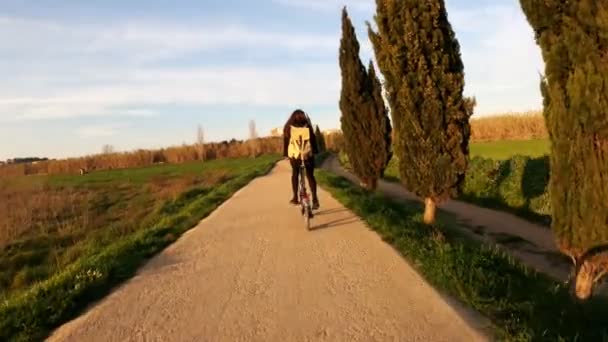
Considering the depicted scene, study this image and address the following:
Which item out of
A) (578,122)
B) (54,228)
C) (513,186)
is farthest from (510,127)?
(578,122)

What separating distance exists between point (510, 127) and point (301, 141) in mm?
48440

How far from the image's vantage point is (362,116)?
18609 mm

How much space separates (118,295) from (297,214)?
613cm

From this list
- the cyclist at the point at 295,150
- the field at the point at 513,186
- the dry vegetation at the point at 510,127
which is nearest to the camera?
the cyclist at the point at 295,150

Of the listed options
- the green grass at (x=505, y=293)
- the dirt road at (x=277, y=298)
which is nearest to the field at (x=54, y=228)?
the dirt road at (x=277, y=298)

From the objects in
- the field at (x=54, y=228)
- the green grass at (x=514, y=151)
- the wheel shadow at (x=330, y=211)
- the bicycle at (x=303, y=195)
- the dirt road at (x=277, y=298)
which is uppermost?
the bicycle at (x=303, y=195)

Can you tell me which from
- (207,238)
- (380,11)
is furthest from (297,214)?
(380,11)

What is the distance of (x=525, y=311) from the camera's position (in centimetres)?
481

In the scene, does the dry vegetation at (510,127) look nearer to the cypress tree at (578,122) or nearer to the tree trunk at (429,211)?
the tree trunk at (429,211)

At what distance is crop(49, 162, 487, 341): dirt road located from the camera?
450cm

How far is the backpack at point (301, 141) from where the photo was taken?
33.2 feet

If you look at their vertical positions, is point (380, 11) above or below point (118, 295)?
above

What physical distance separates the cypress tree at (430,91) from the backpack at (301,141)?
74.1 inches

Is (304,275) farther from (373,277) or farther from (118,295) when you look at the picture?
(118,295)
